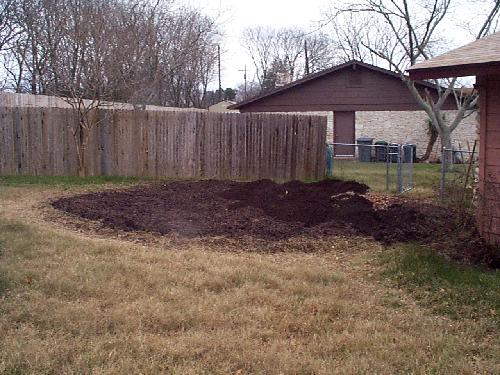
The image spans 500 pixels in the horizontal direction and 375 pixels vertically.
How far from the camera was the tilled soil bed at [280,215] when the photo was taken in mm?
7977

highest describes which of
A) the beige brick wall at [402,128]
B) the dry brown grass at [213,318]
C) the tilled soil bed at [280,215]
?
the beige brick wall at [402,128]

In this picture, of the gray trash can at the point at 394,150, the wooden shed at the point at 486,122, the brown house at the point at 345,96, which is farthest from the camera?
the brown house at the point at 345,96

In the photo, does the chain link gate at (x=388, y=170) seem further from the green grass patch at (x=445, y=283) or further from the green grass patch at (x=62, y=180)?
the green grass patch at (x=445, y=283)

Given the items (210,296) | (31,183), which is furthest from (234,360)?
(31,183)

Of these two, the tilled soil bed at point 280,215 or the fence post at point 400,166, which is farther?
the fence post at point 400,166

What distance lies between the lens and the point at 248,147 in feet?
49.9

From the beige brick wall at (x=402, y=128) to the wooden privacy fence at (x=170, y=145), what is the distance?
11563 mm

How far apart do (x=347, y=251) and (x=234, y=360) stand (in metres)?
3.70

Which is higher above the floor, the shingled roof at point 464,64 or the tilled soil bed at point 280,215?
the shingled roof at point 464,64

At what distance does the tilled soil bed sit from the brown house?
14093 mm

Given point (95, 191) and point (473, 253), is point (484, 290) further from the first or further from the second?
point (95, 191)

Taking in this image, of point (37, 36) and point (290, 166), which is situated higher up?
point (37, 36)

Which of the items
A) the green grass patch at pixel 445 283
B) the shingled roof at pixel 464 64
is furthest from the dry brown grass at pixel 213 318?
the shingled roof at pixel 464 64

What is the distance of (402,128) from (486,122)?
19561 millimetres
